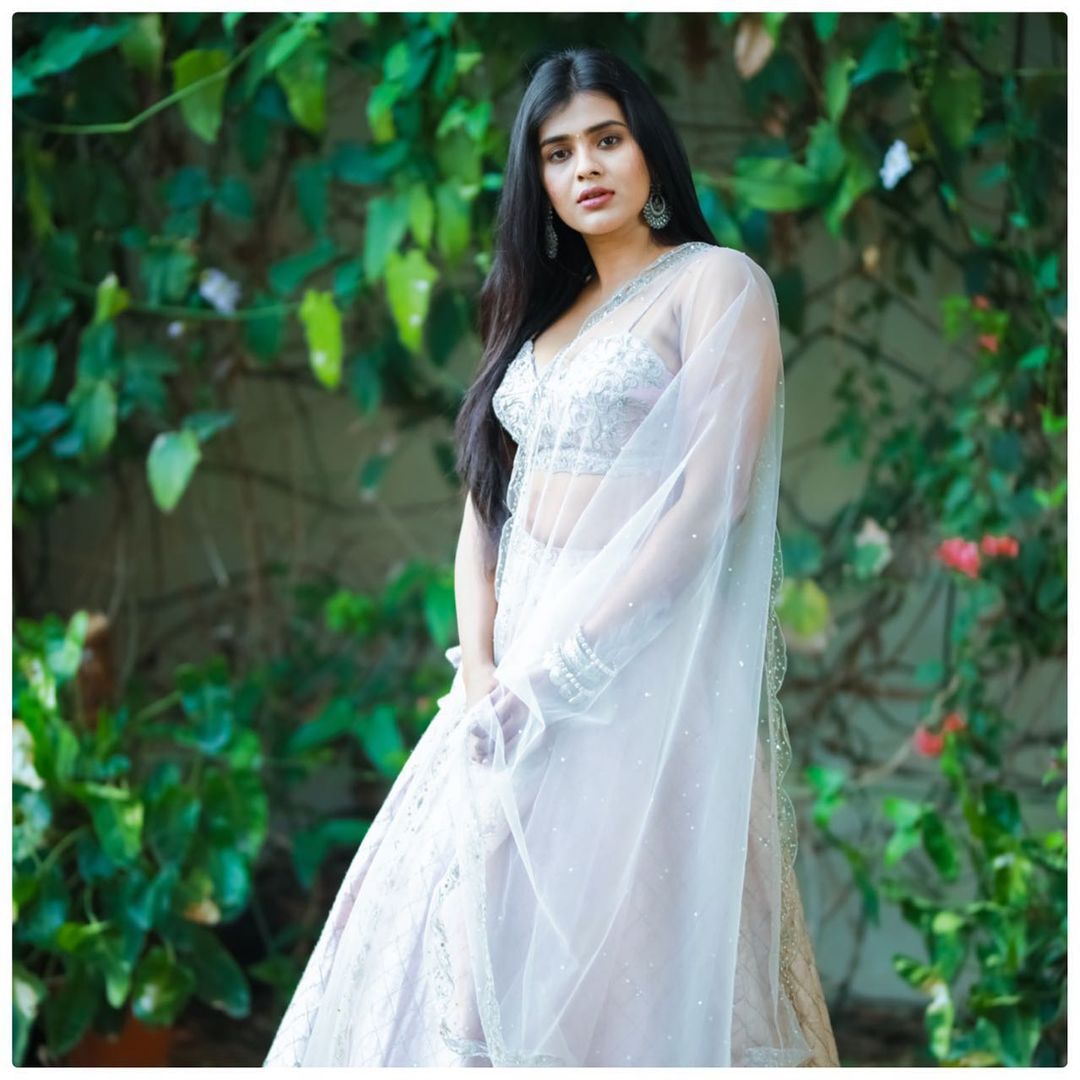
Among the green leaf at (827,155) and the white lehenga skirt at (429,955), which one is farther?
the green leaf at (827,155)

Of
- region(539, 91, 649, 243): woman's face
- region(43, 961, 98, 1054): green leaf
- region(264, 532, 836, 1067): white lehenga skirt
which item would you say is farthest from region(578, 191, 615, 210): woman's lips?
region(43, 961, 98, 1054): green leaf

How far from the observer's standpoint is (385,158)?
265 cm

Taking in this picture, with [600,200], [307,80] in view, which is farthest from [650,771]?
[307,80]

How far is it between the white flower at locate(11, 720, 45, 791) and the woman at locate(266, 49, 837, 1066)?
1.13m

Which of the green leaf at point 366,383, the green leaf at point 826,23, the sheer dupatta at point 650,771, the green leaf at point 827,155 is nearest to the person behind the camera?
the sheer dupatta at point 650,771

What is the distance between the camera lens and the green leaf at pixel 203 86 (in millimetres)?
2631

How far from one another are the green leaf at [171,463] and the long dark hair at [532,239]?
1054 mm

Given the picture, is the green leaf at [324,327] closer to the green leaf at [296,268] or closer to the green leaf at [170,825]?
the green leaf at [296,268]

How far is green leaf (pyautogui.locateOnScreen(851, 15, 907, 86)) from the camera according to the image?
8.04ft

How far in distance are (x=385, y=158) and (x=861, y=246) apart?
47.5 inches

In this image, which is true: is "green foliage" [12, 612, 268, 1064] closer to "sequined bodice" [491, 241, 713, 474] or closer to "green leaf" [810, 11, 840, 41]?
"sequined bodice" [491, 241, 713, 474]

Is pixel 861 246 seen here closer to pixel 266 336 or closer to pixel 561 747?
pixel 266 336

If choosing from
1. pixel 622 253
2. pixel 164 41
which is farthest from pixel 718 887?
pixel 164 41

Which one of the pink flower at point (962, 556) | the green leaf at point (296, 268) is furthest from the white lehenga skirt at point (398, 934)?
the pink flower at point (962, 556)
